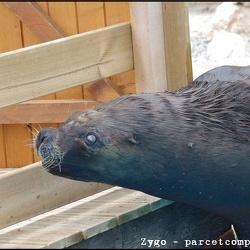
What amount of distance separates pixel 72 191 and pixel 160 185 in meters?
0.96

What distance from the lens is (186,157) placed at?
4883 millimetres

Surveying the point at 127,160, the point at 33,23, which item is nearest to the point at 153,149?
the point at 127,160

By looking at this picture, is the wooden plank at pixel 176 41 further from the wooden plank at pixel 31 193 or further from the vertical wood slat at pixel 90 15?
the wooden plank at pixel 31 193

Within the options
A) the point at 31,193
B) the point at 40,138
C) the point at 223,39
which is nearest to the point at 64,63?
the point at 31,193

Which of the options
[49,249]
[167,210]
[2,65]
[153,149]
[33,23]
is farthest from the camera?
[33,23]

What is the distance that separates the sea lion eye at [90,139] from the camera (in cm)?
465

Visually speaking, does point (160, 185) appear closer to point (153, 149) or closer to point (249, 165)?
point (153, 149)

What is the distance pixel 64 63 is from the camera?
5.51 meters

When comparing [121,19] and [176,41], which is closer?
[176,41]

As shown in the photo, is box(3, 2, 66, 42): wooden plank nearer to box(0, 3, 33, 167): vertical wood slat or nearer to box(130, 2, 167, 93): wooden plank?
box(0, 3, 33, 167): vertical wood slat

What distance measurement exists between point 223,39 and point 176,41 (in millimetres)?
3222

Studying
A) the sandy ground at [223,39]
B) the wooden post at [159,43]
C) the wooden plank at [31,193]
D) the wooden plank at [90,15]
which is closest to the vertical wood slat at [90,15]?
the wooden plank at [90,15]

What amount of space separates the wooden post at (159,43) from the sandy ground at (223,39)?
234 centimetres

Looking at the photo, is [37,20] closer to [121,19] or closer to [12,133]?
[121,19]
